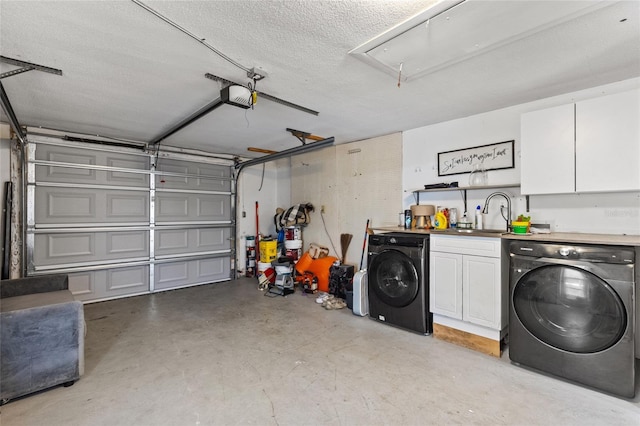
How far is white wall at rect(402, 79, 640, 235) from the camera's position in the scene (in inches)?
101

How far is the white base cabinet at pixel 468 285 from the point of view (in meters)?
2.69

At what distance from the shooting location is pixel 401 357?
2.67 meters

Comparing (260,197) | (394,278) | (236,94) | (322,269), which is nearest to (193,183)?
(260,197)

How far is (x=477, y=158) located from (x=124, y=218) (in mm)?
5161

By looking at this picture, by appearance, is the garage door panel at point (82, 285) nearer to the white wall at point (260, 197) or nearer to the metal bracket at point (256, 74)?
the white wall at point (260, 197)

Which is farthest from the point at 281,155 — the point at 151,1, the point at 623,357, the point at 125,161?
the point at 623,357

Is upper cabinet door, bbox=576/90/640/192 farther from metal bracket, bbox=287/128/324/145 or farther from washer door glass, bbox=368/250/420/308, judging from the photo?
metal bracket, bbox=287/128/324/145

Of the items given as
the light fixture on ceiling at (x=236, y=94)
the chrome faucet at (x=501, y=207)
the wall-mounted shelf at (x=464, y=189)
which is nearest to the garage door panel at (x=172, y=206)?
the light fixture on ceiling at (x=236, y=94)

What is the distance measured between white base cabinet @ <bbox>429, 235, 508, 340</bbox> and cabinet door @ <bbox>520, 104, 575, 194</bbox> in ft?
2.30

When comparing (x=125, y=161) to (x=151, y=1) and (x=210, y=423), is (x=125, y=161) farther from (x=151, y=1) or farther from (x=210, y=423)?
(x=210, y=423)

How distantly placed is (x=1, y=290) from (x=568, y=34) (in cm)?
512

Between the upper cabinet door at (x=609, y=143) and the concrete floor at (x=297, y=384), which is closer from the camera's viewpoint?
the concrete floor at (x=297, y=384)

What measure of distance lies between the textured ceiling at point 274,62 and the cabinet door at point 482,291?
1653mm

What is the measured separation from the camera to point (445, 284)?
302cm
